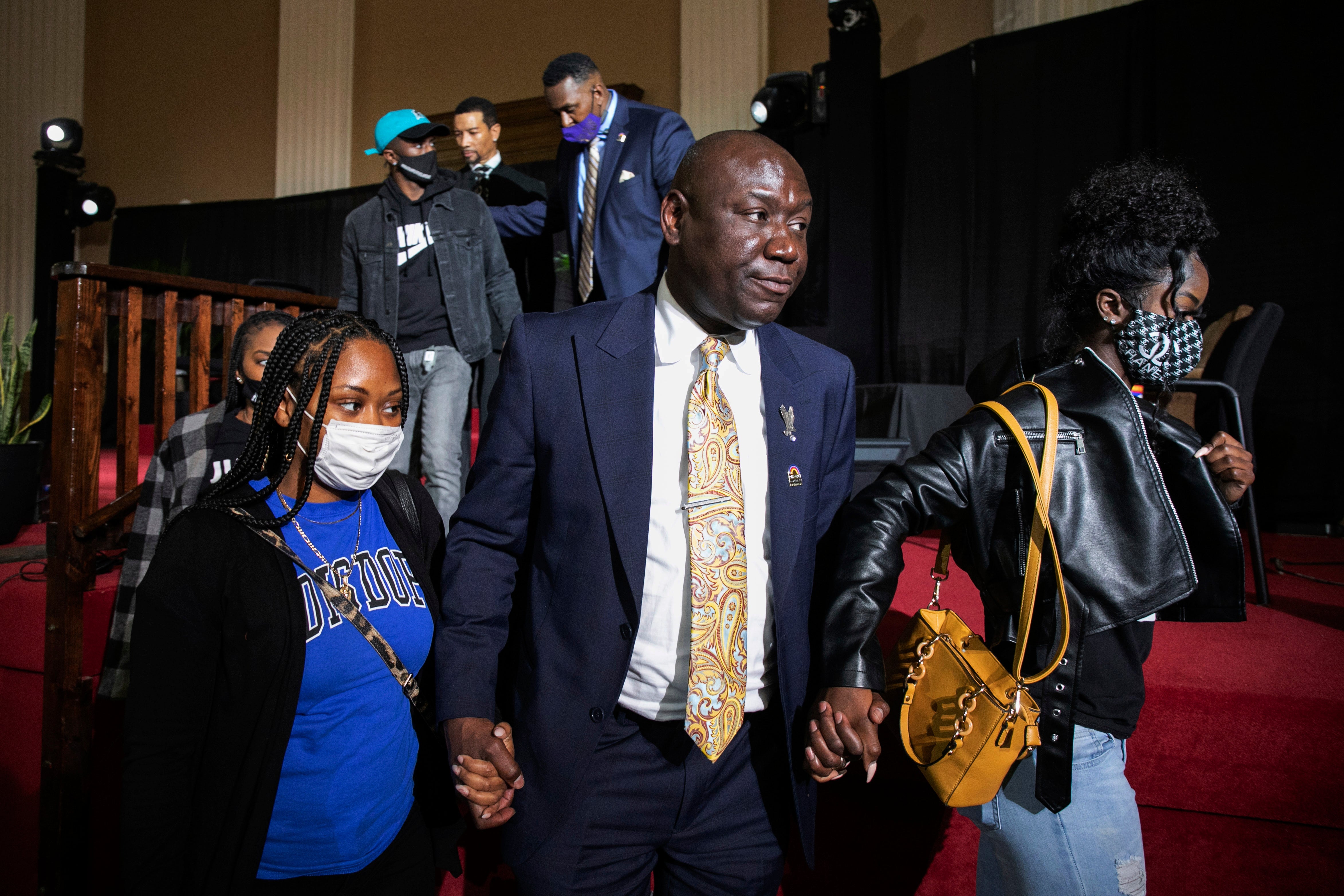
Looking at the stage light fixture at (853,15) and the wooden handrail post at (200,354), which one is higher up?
the stage light fixture at (853,15)

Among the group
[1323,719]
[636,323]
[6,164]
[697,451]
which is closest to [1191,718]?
[1323,719]

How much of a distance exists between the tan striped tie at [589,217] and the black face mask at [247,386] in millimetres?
1477

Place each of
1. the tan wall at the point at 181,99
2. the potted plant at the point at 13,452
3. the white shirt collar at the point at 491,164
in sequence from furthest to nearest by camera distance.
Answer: the tan wall at the point at 181,99 < the white shirt collar at the point at 491,164 < the potted plant at the point at 13,452

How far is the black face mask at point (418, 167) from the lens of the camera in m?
3.50

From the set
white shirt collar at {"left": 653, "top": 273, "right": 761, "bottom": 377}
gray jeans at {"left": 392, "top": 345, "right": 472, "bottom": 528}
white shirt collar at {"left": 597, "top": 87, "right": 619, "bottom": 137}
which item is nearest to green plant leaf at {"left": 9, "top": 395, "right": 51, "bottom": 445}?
gray jeans at {"left": 392, "top": 345, "right": 472, "bottom": 528}

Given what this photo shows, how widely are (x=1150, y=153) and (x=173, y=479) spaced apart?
16.8ft

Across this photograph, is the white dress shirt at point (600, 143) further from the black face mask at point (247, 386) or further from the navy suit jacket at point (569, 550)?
the navy suit jacket at point (569, 550)

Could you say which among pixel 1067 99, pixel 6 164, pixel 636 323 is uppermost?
pixel 6 164

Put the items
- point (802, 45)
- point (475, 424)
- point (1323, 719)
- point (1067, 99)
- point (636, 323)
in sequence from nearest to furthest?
1. point (636, 323)
2. point (1323, 719)
3. point (1067, 99)
4. point (475, 424)
5. point (802, 45)

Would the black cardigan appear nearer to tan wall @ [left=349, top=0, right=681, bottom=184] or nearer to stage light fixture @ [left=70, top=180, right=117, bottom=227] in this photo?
tan wall @ [left=349, top=0, right=681, bottom=184]

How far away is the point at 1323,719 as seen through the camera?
1749 millimetres

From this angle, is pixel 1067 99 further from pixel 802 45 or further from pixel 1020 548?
pixel 1020 548

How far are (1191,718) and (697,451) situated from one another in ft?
4.75

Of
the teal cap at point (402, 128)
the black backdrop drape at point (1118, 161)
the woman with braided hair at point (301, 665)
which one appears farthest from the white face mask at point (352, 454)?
the black backdrop drape at point (1118, 161)
